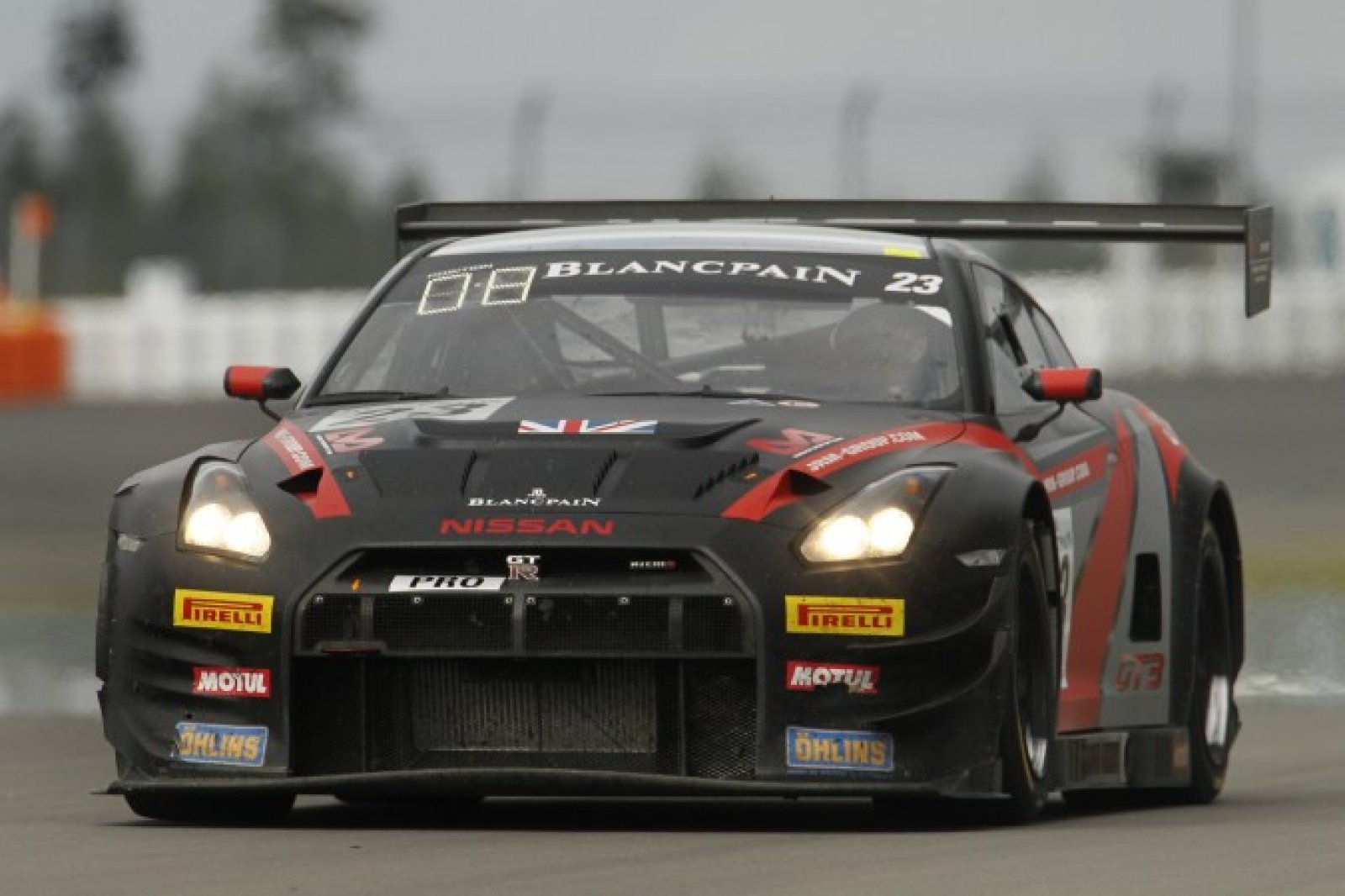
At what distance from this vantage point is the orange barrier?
1715 inches

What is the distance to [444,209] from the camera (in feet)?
33.9

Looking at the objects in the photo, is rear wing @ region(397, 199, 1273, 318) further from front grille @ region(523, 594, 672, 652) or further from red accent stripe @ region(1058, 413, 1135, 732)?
front grille @ region(523, 594, 672, 652)

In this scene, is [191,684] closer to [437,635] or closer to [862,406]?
[437,635]

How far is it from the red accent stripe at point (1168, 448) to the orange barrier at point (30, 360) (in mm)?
34504

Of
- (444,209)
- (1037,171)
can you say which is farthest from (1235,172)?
(444,209)

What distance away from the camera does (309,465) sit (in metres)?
7.54

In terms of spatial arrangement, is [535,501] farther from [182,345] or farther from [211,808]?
[182,345]

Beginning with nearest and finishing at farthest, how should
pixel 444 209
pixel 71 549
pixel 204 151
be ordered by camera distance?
pixel 444 209, pixel 71 549, pixel 204 151

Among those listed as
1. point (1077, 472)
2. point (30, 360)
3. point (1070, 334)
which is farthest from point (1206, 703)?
point (1070, 334)

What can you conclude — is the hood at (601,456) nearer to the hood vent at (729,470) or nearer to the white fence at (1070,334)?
the hood vent at (729,470)


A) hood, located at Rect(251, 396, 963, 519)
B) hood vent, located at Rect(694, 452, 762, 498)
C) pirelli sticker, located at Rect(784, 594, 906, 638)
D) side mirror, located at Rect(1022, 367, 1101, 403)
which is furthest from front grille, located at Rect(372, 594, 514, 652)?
side mirror, located at Rect(1022, 367, 1101, 403)

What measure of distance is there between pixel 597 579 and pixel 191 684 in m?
0.91

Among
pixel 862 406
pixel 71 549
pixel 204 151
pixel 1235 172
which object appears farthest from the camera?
pixel 204 151

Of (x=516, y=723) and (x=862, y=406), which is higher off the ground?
(x=862, y=406)
